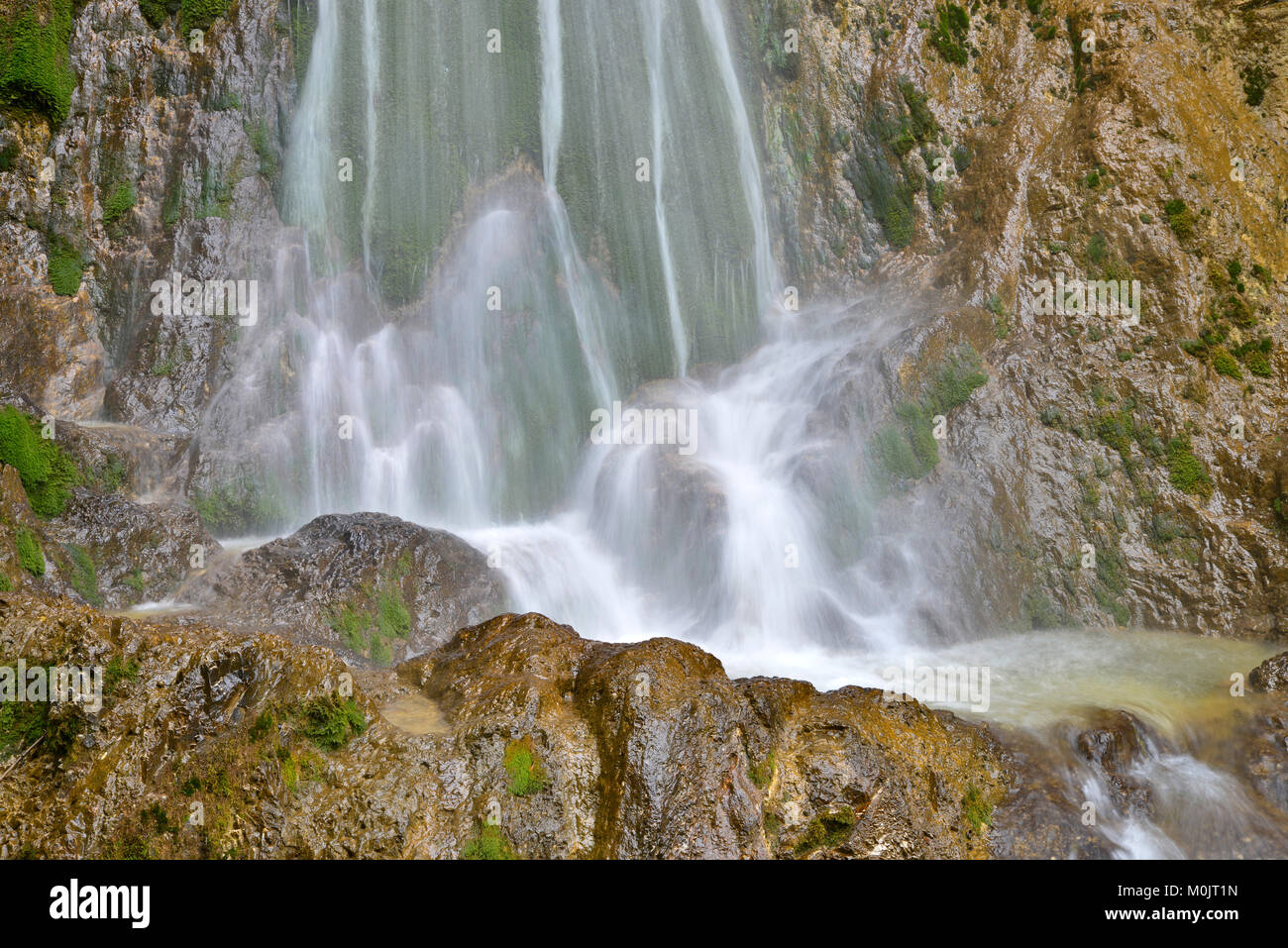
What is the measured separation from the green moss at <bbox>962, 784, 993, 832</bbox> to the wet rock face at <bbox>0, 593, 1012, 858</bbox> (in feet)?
1.62

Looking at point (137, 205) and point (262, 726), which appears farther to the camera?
point (137, 205)

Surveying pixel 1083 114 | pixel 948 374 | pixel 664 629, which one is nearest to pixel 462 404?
pixel 664 629

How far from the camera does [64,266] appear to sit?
60.4 ft

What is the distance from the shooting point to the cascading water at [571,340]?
15.9 m

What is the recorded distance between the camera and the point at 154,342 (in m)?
18.0

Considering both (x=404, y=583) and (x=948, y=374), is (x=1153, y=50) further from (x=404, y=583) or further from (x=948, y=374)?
(x=404, y=583)

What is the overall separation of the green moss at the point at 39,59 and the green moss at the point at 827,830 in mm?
18856

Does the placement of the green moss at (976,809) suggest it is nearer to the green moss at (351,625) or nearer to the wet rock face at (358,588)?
the wet rock face at (358,588)

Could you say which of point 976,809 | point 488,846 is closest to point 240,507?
point 488,846

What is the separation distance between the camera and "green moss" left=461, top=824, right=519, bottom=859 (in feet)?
22.3

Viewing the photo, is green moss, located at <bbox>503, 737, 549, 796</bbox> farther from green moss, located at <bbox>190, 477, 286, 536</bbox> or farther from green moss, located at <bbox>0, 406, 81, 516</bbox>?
green moss, located at <bbox>190, 477, 286, 536</bbox>

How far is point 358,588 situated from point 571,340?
912cm

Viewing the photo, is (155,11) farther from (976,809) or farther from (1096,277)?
(976,809)

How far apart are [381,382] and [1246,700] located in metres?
14.6
